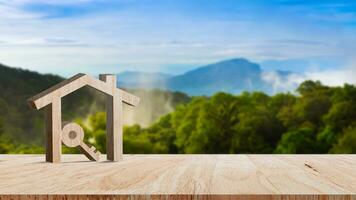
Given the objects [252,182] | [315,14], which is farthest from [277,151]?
[252,182]

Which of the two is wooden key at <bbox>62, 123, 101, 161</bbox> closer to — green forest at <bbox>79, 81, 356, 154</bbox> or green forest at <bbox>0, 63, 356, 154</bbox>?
green forest at <bbox>0, 63, 356, 154</bbox>

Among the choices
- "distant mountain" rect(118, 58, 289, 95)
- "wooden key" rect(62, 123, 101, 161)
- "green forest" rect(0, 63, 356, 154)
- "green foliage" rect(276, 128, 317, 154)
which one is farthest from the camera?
"distant mountain" rect(118, 58, 289, 95)

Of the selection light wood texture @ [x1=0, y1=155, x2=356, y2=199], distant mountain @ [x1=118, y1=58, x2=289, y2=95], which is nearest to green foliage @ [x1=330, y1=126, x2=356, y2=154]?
distant mountain @ [x1=118, y1=58, x2=289, y2=95]

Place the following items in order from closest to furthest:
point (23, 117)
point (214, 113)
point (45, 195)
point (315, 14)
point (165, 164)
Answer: point (45, 195) → point (165, 164) → point (23, 117) → point (315, 14) → point (214, 113)

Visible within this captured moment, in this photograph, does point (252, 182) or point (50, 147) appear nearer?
point (252, 182)

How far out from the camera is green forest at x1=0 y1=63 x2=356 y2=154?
31.9 ft

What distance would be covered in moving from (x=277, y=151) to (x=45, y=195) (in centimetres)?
866

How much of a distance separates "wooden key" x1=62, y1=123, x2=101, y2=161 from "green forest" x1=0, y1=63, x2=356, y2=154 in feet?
21.7

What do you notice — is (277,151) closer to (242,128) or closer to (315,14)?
(242,128)

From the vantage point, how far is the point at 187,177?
1.75 m

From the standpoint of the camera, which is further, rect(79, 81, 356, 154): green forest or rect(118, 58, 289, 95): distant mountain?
rect(118, 58, 289, 95): distant mountain

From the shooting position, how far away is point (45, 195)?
1.40 m

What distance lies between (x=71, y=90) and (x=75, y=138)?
0.61 ft

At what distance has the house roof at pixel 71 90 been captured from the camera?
2.18 meters
